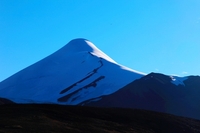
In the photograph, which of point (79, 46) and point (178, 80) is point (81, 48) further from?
point (178, 80)

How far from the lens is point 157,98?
9219cm

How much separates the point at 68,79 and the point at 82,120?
100509 mm

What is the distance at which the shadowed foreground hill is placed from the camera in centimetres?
2208

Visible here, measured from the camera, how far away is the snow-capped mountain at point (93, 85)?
91.1m

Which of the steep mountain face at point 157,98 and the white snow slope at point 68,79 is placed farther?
the white snow slope at point 68,79

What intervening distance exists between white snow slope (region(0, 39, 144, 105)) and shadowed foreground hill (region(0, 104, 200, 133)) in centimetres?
6679

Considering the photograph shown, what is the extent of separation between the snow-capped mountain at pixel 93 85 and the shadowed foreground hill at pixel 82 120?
180 ft

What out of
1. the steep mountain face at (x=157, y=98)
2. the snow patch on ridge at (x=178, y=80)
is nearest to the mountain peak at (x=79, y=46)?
the snow patch on ridge at (x=178, y=80)

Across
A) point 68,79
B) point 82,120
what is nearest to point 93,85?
point 68,79

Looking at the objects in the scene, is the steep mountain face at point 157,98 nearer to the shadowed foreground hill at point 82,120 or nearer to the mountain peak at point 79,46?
the shadowed foreground hill at point 82,120

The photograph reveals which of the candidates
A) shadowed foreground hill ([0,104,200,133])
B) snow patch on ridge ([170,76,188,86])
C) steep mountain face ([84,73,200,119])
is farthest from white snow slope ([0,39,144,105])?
shadowed foreground hill ([0,104,200,133])

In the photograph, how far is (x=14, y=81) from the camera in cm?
14012

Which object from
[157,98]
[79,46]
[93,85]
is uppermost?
[79,46]

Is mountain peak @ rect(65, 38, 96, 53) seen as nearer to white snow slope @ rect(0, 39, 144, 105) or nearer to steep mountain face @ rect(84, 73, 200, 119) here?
white snow slope @ rect(0, 39, 144, 105)
